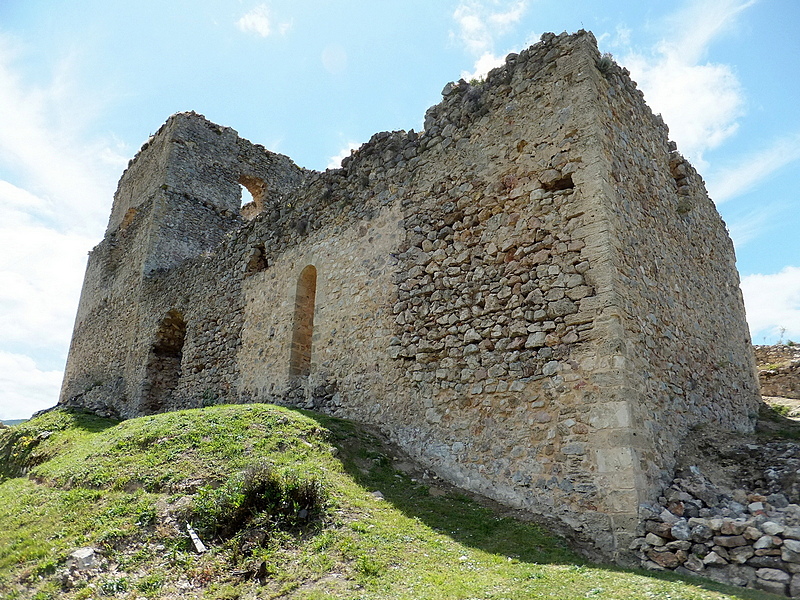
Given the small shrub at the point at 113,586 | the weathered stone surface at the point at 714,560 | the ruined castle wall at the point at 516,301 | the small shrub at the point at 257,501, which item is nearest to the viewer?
the small shrub at the point at 113,586

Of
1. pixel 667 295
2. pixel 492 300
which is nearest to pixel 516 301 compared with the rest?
pixel 492 300

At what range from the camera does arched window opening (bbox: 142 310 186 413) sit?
51.5 ft

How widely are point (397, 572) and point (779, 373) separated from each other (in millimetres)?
11091

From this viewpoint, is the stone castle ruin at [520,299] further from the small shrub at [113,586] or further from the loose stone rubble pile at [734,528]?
the small shrub at [113,586]

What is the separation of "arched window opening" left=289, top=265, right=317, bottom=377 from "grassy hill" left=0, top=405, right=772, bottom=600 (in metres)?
2.98

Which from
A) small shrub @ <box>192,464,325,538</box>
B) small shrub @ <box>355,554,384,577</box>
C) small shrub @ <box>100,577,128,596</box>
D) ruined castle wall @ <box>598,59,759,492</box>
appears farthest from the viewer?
ruined castle wall @ <box>598,59,759,492</box>

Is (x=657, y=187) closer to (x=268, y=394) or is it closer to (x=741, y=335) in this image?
(x=741, y=335)

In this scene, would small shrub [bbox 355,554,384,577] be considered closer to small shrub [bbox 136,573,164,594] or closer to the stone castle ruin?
small shrub [bbox 136,573,164,594]

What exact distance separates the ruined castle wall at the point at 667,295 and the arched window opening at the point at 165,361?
12106mm

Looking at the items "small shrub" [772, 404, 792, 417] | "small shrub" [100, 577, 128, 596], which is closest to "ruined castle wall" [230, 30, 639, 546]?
"small shrub" [100, 577, 128, 596]

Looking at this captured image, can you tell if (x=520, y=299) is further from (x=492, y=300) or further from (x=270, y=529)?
(x=270, y=529)

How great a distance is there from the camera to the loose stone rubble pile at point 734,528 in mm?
4910

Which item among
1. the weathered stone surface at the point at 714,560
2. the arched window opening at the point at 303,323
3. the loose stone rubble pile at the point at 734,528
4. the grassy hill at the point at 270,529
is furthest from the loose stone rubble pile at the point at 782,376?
the arched window opening at the point at 303,323

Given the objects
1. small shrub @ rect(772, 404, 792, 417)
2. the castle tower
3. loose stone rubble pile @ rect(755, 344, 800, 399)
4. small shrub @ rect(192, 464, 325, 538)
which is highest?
the castle tower
